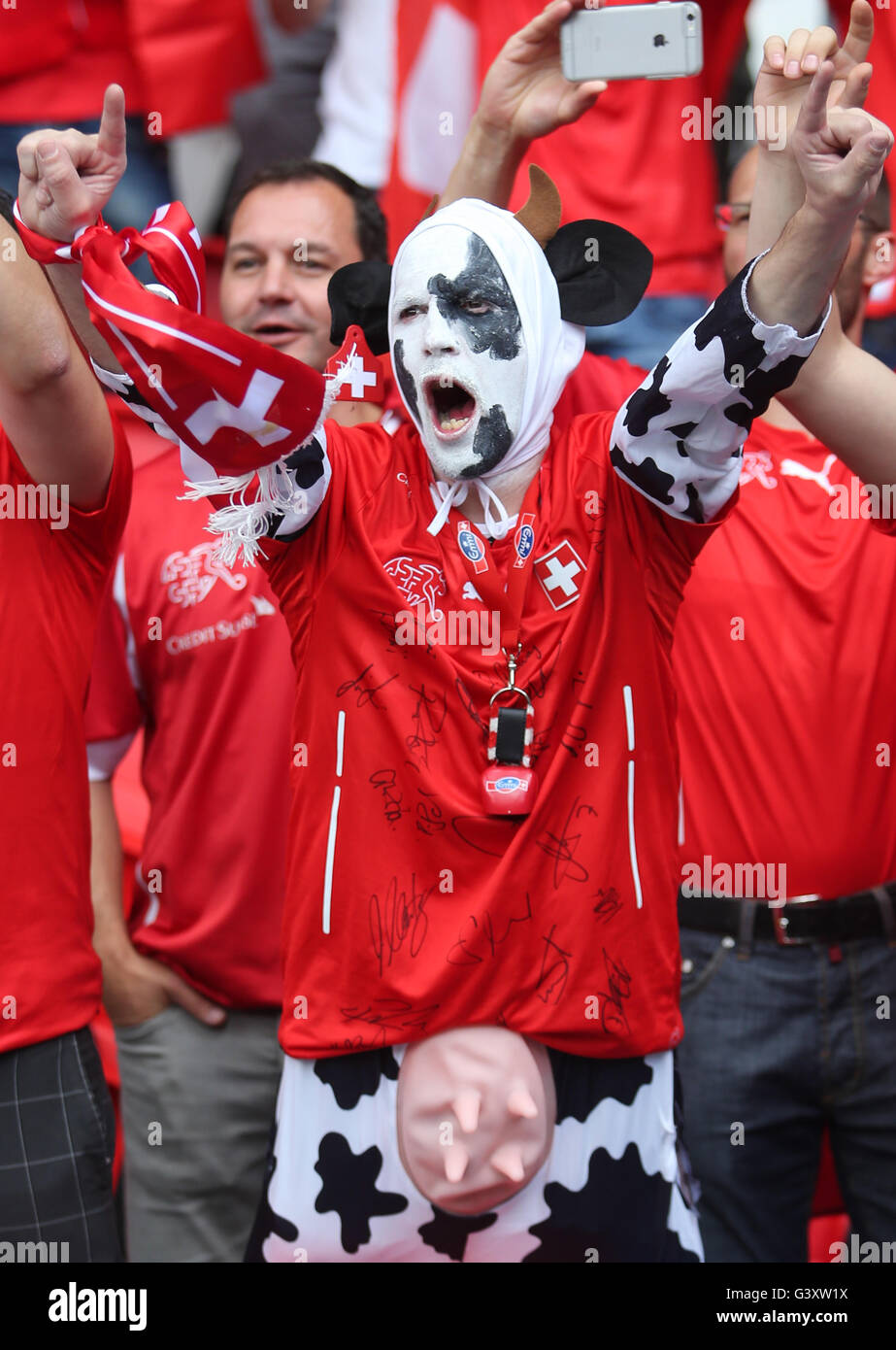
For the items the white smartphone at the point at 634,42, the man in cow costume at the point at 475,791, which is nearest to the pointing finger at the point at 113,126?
the man in cow costume at the point at 475,791

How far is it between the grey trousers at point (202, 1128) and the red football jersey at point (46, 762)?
2.17 feet

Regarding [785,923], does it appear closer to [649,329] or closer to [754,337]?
[754,337]

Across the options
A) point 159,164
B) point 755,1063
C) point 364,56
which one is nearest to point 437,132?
point 364,56

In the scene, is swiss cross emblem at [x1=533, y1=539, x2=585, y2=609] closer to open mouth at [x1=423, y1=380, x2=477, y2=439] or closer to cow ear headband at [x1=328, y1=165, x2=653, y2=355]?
open mouth at [x1=423, y1=380, x2=477, y2=439]

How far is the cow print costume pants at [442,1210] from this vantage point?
6.89 feet

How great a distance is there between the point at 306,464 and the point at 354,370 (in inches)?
8.4

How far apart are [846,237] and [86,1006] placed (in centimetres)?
145

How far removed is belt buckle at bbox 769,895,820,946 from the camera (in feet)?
8.83

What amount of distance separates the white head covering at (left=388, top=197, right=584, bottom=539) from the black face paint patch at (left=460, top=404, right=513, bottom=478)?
1.0 inches

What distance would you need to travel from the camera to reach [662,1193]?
2.15 meters

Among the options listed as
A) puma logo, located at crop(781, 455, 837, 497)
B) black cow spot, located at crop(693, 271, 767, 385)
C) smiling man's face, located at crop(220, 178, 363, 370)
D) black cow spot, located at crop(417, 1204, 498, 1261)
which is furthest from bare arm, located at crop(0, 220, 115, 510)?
puma logo, located at crop(781, 455, 837, 497)

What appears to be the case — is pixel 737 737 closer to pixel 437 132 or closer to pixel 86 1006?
pixel 86 1006

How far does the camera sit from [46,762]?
228cm
